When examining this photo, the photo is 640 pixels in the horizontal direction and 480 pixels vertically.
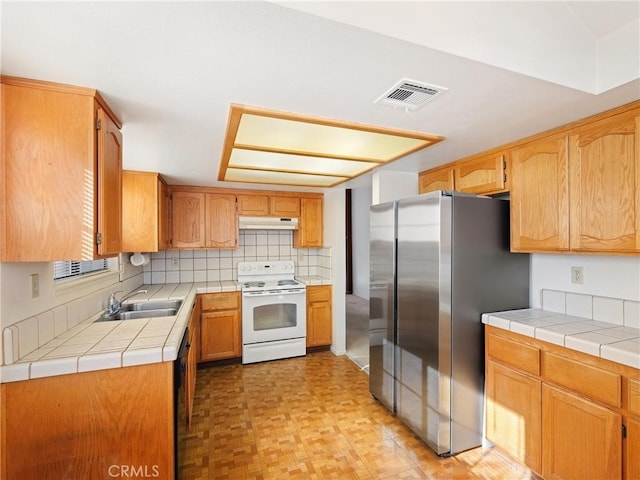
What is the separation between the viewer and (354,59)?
44.4 inches

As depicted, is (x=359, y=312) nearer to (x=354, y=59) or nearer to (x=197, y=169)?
(x=197, y=169)

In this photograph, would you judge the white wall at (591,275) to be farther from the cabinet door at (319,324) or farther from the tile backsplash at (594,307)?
the cabinet door at (319,324)

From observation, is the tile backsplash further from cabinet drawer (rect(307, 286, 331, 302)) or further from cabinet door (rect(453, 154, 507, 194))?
cabinet drawer (rect(307, 286, 331, 302))

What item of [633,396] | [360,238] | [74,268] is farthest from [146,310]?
[360,238]

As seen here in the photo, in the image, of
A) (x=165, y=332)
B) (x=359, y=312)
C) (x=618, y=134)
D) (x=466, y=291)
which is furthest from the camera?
(x=359, y=312)

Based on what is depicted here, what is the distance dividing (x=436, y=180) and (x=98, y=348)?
2684 millimetres

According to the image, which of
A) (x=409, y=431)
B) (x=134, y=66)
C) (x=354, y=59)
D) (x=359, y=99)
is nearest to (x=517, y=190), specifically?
(x=359, y=99)

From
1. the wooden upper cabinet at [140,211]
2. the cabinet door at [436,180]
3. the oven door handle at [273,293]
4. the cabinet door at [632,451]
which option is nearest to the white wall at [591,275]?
the cabinet door at [632,451]

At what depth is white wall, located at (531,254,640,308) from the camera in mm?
1826

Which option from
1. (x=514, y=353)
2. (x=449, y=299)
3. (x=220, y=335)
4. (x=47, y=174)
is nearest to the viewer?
(x=47, y=174)

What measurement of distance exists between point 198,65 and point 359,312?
18.3 ft

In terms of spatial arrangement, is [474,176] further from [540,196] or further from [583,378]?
[583,378]

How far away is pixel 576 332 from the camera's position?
1.71m

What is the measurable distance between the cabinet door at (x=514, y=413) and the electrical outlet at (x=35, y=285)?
2624 mm
